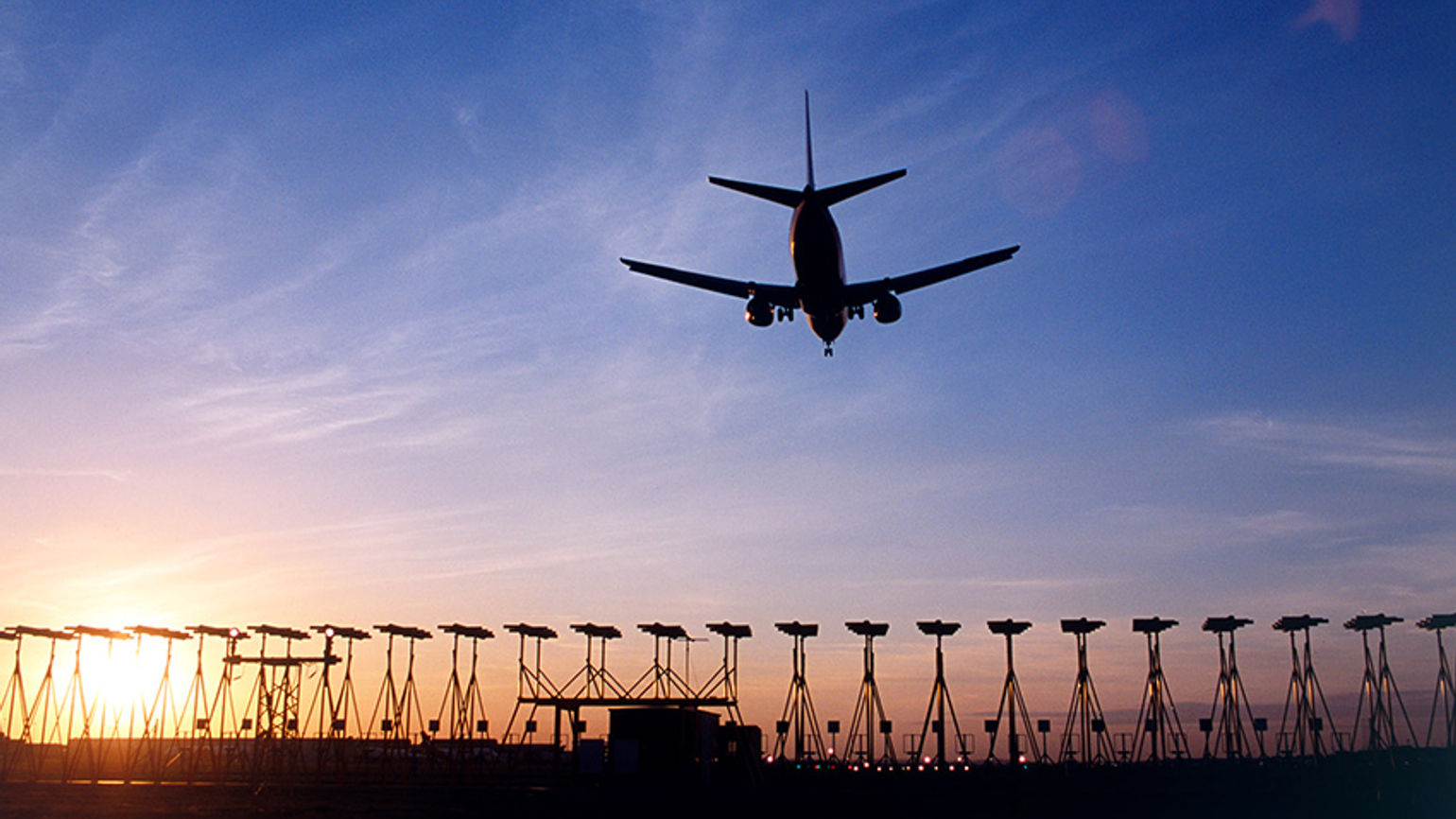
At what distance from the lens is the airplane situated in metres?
50.9

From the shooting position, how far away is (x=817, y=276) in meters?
52.1

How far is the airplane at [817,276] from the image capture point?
50.9 metres

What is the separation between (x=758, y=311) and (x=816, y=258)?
15.2ft

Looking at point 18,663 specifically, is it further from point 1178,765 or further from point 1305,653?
point 1305,653

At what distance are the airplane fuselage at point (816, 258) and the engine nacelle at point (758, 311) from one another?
1612mm

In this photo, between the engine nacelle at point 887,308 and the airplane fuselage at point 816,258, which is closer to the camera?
the airplane fuselage at point 816,258

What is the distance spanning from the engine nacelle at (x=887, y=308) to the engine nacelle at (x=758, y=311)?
16.5 ft

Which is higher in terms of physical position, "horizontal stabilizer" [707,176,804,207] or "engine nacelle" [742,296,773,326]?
"horizontal stabilizer" [707,176,804,207]

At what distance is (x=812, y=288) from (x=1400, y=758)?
175ft

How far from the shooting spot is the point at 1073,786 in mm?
57688

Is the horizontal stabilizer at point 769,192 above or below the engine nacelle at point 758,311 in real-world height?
above

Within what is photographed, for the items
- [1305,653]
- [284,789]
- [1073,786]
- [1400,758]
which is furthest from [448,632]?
[1400,758]

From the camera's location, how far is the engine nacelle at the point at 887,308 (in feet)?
179

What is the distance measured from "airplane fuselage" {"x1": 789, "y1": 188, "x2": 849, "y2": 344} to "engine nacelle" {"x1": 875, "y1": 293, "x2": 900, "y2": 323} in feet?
5.80
